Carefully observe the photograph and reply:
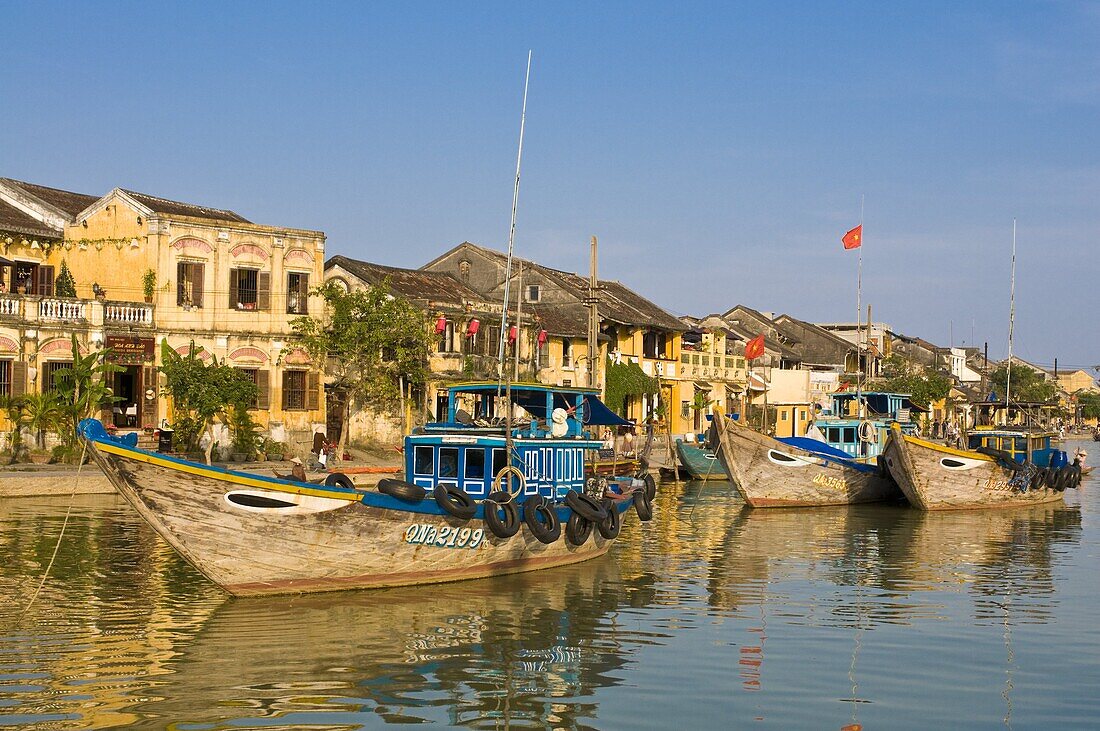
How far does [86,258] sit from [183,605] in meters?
25.9

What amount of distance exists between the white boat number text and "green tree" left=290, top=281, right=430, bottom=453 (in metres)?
23.2

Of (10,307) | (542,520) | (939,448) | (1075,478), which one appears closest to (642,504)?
(542,520)

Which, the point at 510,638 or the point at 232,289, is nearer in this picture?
the point at 510,638

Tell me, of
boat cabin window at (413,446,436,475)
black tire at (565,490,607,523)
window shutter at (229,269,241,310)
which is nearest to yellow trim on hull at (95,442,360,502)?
boat cabin window at (413,446,436,475)

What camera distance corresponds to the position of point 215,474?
56.3 feet

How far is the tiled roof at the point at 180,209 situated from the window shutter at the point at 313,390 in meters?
6.06

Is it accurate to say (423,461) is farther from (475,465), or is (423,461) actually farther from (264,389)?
(264,389)

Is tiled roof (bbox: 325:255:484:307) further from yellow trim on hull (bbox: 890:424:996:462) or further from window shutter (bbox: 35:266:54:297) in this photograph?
yellow trim on hull (bbox: 890:424:996:462)

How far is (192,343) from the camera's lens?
39719mm

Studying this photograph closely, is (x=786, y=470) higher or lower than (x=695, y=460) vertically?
higher

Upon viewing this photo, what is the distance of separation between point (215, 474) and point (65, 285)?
26013 millimetres

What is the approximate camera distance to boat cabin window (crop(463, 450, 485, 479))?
2167 cm

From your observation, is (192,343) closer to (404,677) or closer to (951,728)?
(404,677)

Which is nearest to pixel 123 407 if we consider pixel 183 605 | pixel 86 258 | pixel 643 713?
pixel 86 258
